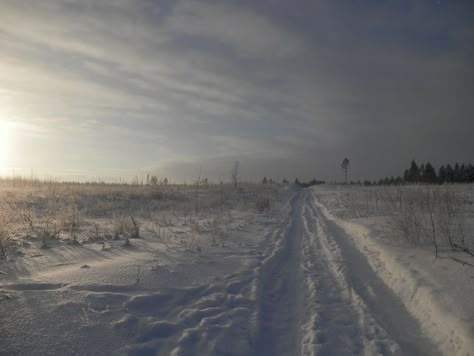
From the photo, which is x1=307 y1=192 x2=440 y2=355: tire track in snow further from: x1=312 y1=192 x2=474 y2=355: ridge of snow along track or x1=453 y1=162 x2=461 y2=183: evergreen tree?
x1=453 y1=162 x2=461 y2=183: evergreen tree

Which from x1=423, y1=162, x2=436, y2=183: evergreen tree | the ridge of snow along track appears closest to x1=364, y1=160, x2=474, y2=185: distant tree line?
x1=423, y1=162, x2=436, y2=183: evergreen tree

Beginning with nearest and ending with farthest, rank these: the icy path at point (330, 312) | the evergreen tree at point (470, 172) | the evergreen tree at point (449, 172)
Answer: the icy path at point (330, 312)
the evergreen tree at point (470, 172)
the evergreen tree at point (449, 172)

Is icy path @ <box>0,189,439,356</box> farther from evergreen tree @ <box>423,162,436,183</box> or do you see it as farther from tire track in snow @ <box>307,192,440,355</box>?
evergreen tree @ <box>423,162,436,183</box>

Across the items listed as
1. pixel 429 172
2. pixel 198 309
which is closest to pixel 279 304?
pixel 198 309

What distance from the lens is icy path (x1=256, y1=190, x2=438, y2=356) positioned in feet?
10.1

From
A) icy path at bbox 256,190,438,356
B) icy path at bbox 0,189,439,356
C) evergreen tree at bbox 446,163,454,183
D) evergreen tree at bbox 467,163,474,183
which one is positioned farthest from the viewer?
evergreen tree at bbox 446,163,454,183

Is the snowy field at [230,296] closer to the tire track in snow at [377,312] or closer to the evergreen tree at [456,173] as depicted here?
the tire track in snow at [377,312]

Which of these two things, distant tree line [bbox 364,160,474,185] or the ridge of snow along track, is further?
distant tree line [bbox 364,160,474,185]

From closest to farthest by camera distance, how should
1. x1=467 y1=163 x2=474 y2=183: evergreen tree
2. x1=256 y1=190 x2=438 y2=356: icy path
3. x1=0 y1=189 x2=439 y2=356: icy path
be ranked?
1. x1=0 y1=189 x2=439 y2=356: icy path
2. x1=256 y1=190 x2=438 y2=356: icy path
3. x1=467 y1=163 x2=474 y2=183: evergreen tree

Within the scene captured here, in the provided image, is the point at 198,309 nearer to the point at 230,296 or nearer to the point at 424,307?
the point at 230,296

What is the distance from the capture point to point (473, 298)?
3682 mm

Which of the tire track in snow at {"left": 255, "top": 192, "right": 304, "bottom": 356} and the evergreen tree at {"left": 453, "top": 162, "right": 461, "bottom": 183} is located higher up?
the evergreen tree at {"left": 453, "top": 162, "right": 461, "bottom": 183}

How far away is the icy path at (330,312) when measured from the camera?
3.07 metres

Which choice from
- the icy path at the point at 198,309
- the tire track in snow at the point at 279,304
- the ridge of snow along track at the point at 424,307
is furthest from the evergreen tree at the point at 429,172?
the icy path at the point at 198,309
